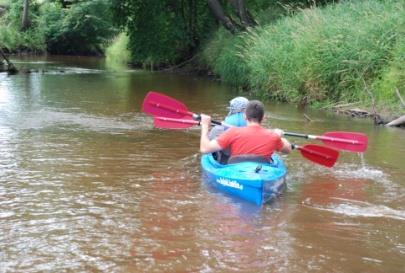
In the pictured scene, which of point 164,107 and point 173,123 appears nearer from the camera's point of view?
point 173,123

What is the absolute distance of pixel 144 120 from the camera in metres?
11.6

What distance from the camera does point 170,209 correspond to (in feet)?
19.5

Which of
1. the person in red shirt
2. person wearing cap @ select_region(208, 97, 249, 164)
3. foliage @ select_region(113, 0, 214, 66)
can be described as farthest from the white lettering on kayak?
foliage @ select_region(113, 0, 214, 66)

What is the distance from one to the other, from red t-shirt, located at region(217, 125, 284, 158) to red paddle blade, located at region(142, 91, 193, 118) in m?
1.47

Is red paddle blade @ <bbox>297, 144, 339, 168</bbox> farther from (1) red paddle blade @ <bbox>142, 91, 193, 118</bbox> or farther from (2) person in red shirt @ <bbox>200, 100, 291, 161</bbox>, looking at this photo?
(1) red paddle blade @ <bbox>142, 91, 193, 118</bbox>

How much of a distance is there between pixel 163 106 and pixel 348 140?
2282mm

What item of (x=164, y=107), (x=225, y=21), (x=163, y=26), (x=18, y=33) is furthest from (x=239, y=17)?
(x=18, y=33)

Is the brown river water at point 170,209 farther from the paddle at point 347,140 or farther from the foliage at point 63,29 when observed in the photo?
the foliage at point 63,29

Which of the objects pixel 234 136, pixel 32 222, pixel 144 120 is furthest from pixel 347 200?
pixel 144 120

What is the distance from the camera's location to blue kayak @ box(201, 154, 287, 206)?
6.04 metres

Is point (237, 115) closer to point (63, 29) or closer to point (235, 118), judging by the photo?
point (235, 118)

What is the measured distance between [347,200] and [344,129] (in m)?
4.44

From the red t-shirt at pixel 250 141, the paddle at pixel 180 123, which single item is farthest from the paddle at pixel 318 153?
the red t-shirt at pixel 250 141

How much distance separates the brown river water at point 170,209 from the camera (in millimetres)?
4703
